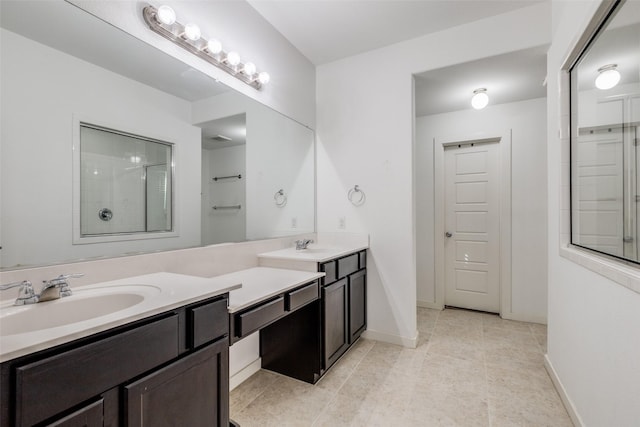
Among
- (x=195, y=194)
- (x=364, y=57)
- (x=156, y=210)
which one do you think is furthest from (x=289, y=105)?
(x=156, y=210)

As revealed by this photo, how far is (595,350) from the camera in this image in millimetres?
1351

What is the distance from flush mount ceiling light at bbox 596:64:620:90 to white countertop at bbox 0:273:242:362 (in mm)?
1985

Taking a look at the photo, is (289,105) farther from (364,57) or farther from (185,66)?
(185,66)

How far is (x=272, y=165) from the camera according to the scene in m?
2.48

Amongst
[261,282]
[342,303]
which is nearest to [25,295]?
[261,282]

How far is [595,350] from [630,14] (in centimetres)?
147

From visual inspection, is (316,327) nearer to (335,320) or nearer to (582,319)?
(335,320)

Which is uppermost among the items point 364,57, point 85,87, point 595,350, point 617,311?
point 364,57

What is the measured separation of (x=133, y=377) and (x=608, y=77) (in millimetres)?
2367

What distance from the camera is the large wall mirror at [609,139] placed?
120cm

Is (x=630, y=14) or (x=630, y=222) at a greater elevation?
(x=630, y=14)

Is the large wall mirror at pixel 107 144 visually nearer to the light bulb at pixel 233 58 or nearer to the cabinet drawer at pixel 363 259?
the light bulb at pixel 233 58

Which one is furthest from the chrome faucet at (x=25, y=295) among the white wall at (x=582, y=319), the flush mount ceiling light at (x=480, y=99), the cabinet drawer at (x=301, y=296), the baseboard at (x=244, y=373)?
the flush mount ceiling light at (x=480, y=99)

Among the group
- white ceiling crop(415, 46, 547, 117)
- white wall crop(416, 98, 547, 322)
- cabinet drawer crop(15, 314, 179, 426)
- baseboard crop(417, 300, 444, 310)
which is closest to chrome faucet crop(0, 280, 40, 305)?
cabinet drawer crop(15, 314, 179, 426)
